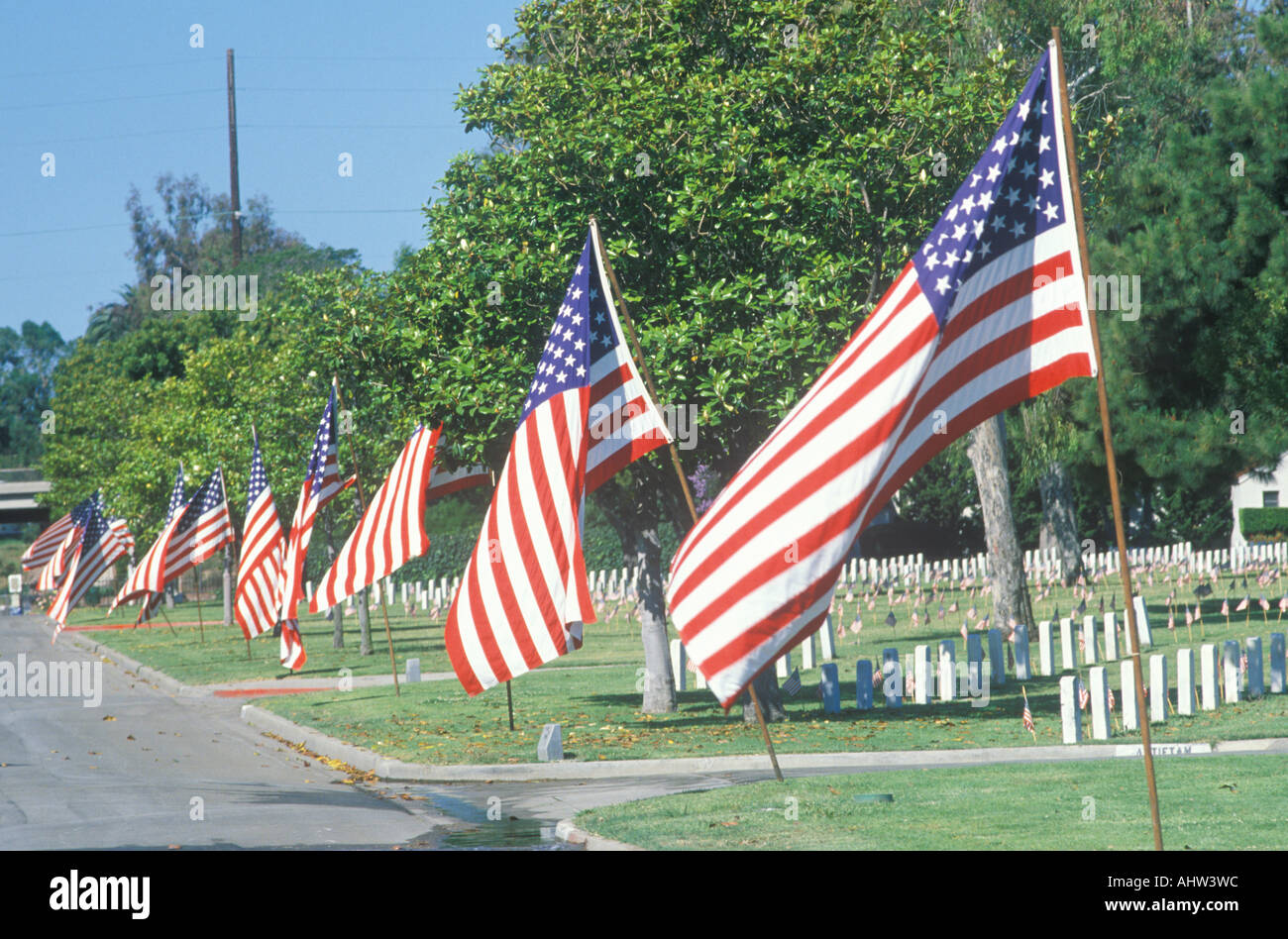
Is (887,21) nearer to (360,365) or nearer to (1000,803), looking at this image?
(360,365)

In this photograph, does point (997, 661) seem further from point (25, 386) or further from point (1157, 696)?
point (25, 386)

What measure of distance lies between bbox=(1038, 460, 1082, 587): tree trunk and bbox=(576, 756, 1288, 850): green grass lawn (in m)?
31.0

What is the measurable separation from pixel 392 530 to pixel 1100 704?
8.97 meters

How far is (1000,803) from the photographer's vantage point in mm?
11594

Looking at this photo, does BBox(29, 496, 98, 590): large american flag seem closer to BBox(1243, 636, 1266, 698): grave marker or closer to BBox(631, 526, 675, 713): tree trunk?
BBox(631, 526, 675, 713): tree trunk

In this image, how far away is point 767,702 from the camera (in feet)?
62.2

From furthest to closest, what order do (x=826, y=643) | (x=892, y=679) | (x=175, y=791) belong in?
(x=826, y=643) → (x=892, y=679) → (x=175, y=791)

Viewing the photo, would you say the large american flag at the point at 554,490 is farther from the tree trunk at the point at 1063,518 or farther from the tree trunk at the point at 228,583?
the tree trunk at the point at 1063,518

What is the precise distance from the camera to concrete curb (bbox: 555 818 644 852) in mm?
10461

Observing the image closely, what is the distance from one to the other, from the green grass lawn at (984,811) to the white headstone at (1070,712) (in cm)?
190

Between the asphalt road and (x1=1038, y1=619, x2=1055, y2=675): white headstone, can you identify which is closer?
the asphalt road

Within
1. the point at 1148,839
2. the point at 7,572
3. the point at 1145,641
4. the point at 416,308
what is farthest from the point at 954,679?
the point at 7,572

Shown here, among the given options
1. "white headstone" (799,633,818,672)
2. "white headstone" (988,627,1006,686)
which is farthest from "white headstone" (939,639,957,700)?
"white headstone" (799,633,818,672)

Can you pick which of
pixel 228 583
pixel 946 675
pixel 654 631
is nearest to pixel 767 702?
pixel 654 631
